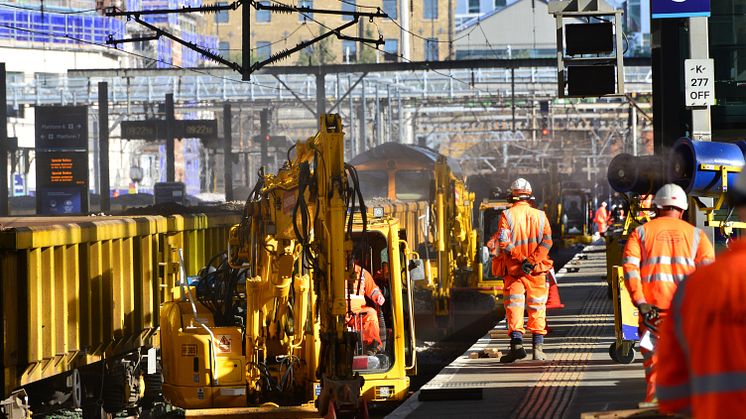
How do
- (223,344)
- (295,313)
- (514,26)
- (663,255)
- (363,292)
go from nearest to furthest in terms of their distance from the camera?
(663,255) → (295,313) → (223,344) → (363,292) → (514,26)

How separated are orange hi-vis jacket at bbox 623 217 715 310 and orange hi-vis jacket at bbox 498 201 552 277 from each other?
14.1ft

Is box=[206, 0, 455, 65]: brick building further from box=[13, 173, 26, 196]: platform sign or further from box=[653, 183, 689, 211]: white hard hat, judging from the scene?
box=[653, 183, 689, 211]: white hard hat

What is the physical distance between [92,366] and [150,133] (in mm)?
33094

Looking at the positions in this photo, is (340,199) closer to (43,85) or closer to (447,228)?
(447,228)

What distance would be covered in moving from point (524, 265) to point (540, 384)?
1.74m

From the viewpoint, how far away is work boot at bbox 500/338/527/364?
14383mm

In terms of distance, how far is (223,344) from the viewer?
39.1 feet

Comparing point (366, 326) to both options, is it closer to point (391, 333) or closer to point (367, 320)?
point (367, 320)

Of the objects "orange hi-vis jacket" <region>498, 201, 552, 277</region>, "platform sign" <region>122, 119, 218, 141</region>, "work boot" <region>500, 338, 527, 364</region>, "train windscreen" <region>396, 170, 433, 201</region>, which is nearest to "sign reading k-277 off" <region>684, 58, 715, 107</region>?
"orange hi-vis jacket" <region>498, 201, 552, 277</region>

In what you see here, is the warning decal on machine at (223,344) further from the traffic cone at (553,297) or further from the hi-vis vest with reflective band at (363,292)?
the traffic cone at (553,297)

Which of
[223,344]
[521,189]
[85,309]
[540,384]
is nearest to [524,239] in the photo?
[521,189]

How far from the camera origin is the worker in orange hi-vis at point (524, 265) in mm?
14211

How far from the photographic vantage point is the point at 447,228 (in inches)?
902

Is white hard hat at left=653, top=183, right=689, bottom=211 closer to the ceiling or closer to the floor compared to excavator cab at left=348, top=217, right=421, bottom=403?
closer to the ceiling
